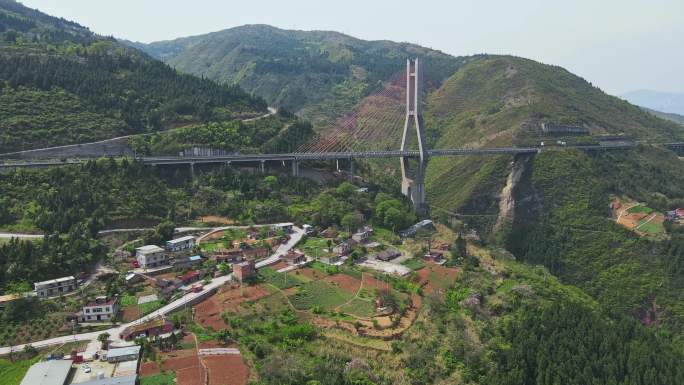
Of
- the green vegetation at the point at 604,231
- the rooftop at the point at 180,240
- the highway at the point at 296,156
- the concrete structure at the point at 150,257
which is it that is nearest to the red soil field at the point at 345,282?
the rooftop at the point at 180,240

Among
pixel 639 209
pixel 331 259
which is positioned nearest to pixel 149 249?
pixel 331 259

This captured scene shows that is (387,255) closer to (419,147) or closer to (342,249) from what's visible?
(342,249)

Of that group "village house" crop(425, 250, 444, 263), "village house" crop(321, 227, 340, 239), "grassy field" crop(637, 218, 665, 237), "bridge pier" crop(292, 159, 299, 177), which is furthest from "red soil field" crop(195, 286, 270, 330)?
"grassy field" crop(637, 218, 665, 237)

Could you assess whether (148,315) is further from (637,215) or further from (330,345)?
(637,215)

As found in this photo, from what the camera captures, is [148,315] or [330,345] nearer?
[330,345]

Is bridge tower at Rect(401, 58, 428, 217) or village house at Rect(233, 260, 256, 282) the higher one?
bridge tower at Rect(401, 58, 428, 217)

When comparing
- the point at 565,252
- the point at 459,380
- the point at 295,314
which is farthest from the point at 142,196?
the point at 565,252

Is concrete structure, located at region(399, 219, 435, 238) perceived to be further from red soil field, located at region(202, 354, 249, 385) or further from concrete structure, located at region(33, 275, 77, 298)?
concrete structure, located at region(33, 275, 77, 298)
